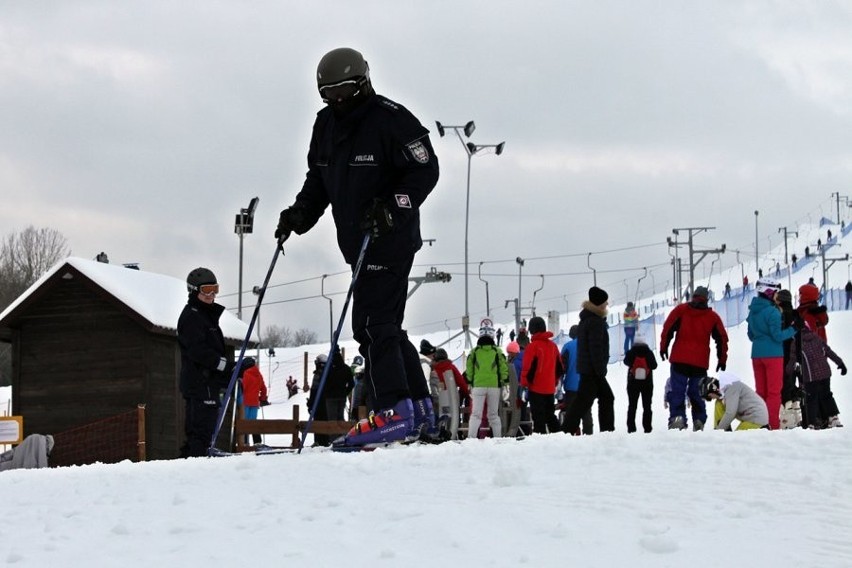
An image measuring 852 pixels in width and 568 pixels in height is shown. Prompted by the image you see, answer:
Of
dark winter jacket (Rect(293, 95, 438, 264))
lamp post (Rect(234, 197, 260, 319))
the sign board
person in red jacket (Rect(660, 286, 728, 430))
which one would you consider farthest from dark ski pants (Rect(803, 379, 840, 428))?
lamp post (Rect(234, 197, 260, 319))

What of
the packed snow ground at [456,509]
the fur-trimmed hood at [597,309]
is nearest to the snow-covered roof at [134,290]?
the fur-trimmed hood at [597,309]

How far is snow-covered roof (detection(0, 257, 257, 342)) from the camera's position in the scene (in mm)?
19688

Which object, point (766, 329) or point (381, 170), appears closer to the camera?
point (381, 170)

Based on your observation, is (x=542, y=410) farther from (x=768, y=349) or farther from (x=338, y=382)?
(x=338, y=382)

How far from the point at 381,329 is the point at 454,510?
276 centimetres

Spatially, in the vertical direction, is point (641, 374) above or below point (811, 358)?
below

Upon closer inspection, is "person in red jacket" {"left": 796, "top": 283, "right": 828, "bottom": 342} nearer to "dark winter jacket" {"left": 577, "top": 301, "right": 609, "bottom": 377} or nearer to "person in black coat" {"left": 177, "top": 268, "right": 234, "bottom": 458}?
"dark winter jacket" {"left": 577, "top": 301, "right": 609, "bottom": 377}

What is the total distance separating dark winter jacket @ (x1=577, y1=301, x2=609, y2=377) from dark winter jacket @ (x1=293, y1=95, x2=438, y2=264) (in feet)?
13.5

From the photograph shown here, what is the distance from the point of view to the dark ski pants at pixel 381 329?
6.27m

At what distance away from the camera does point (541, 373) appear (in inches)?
508

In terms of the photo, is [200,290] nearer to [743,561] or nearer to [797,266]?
[743,561]

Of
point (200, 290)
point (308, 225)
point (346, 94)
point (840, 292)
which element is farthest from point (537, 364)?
point (840, 292)

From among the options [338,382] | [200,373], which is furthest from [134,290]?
[200,373]

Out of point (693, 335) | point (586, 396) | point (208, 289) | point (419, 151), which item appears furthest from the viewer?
point (693, 335)
